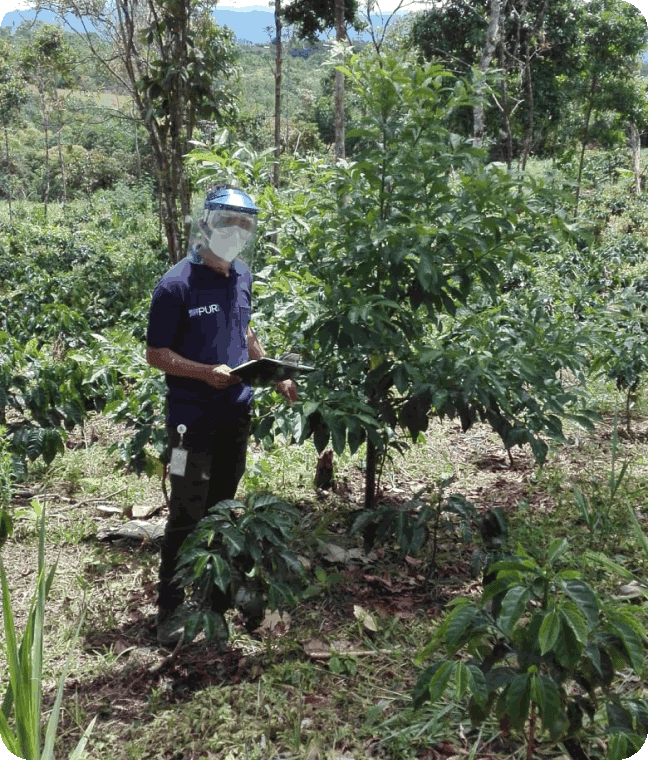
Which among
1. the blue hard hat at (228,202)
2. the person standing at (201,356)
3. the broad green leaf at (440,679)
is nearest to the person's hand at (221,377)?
the person standing at (201,356)

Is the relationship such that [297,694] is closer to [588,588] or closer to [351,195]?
[588,588]

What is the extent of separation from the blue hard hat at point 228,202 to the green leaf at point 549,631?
1.59 metres

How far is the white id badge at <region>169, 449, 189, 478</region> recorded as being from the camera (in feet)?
8.65

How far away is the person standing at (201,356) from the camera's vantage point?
252cm

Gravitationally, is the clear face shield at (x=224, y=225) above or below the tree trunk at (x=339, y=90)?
below

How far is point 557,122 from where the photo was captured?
17.7 meters

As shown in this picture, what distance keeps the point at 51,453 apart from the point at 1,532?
2.22ft

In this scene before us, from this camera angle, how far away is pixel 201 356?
2.61 metres

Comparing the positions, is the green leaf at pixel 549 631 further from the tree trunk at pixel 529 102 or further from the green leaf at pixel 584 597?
the tree trunk at pixel 529 102

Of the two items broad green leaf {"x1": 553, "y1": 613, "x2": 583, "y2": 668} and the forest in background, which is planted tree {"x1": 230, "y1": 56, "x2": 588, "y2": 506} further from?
broad green leaf {"x1": 553, "y1": 613, "x2": 583, "y2": 668}

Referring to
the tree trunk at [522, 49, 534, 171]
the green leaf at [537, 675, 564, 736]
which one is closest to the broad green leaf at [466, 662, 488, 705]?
the green leaf at [537, 675, 564, 736]

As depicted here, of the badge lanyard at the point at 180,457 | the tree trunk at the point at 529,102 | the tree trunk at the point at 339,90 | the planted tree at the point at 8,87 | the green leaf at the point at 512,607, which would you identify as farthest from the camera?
the planted tree at the point at 8,87

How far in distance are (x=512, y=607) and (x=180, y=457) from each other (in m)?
1.35

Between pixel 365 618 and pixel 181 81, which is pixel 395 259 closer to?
pixel 365 618
